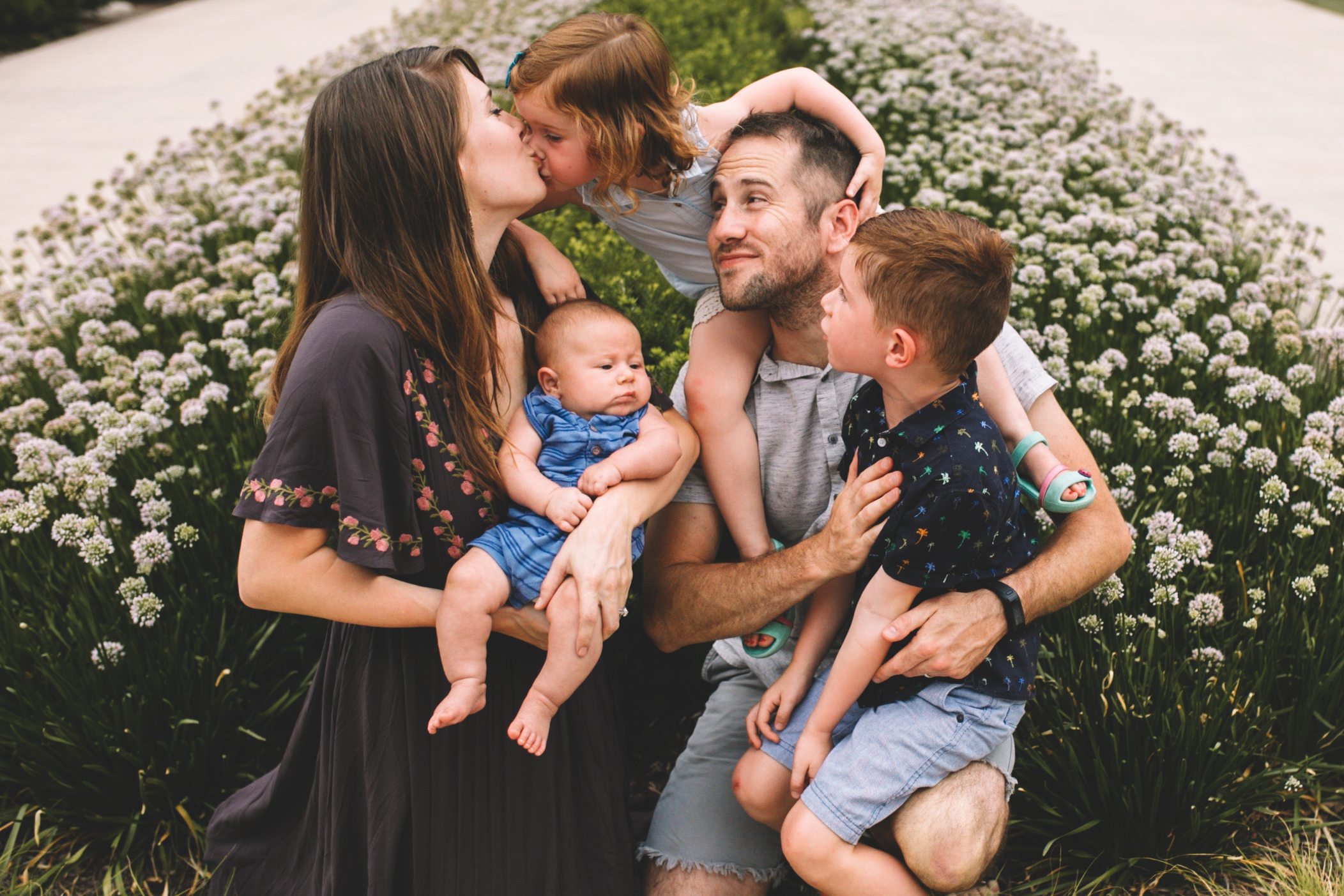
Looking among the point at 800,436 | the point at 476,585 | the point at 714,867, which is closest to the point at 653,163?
the point at 800,436

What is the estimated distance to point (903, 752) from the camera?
224 cm

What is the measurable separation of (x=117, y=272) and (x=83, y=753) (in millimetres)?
2945

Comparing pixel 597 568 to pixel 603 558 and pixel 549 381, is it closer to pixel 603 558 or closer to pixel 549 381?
pixel 603 558

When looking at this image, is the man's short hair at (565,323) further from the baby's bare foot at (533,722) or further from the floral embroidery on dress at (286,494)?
the baby's bare foot at (533,722)

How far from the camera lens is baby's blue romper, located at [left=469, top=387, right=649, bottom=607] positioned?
7.41 feet

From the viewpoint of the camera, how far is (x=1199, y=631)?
290 centimetres

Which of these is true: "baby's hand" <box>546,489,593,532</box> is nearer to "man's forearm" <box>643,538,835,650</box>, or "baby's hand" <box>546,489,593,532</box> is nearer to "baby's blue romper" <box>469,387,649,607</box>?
"baby's blue romper" <box>469,387,649,607</box>

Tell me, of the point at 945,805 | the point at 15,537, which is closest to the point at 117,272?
the point at 15,537

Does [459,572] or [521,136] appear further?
[521,136]

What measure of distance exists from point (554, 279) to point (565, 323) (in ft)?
0.75

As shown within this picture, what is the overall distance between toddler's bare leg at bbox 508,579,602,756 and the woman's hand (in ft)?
0.06

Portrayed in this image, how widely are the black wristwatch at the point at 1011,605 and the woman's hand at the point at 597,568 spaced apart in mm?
909

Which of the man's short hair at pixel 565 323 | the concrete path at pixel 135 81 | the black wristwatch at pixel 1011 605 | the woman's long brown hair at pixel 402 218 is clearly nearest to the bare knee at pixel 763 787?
the black wristwatch at pixel 1011 605

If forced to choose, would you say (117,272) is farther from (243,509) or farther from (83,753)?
(243,509)
